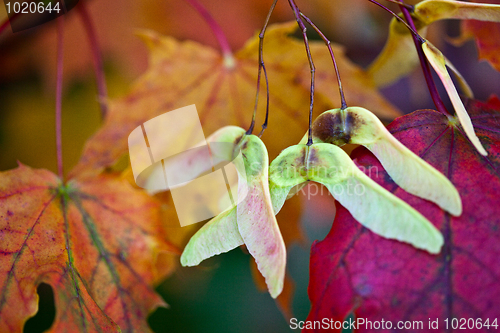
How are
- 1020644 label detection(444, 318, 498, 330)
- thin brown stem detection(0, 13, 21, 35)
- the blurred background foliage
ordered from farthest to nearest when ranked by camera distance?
the blurred background foliage → thin brown stem detection(0, 13, 21, 35) → 1020644 label detection(444, 318, 498, 330)

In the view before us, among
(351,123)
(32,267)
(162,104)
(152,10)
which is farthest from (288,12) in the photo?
(32,267)

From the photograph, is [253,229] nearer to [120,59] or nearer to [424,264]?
[424,264]

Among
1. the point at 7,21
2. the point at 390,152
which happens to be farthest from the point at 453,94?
the point at 7,21

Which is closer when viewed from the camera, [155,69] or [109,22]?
[155,69]

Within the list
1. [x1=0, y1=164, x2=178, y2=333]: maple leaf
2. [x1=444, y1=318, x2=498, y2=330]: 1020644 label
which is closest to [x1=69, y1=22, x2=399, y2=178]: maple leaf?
[x1=0, y1=164, x2=178, y2=333]: maple leaf

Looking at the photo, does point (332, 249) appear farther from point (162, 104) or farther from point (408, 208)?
point (162, 104)

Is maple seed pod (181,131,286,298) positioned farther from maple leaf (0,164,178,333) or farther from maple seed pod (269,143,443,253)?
maple leaf (0,164,178,333)

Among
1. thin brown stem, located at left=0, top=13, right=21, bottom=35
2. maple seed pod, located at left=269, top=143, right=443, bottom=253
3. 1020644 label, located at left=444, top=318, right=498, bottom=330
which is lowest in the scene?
1020644 label, located at left=444, top=318, right=498, bottom=330
